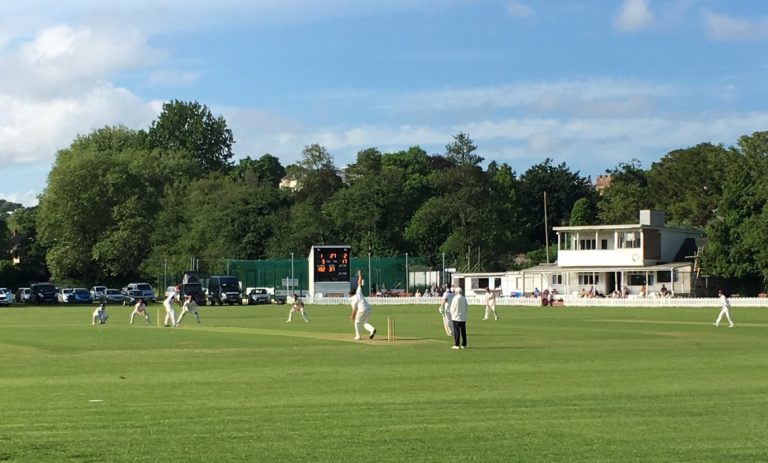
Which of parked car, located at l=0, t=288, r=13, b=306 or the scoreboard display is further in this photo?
parked car, located at l=0, t=288, r=13, b=306

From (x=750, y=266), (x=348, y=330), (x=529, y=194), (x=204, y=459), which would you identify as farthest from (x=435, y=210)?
(x=204, y=459)

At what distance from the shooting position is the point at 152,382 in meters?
21.2

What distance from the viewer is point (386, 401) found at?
17719mm

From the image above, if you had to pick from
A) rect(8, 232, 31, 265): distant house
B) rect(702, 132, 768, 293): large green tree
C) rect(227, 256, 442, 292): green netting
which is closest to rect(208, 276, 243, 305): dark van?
rect(227, 256, 442, 292): green netting

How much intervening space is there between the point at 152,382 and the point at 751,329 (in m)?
27.9

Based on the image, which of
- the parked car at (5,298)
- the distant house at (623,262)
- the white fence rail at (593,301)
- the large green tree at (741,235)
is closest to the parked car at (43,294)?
the parked car at (5,298)

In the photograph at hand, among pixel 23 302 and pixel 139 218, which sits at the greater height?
pixel 139 218

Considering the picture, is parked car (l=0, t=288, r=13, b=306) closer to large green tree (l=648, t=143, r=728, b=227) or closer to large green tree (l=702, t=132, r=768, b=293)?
large green tree (l=702, t=132, r=768, b=293)

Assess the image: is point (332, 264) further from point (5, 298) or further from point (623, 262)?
point (5, 298)

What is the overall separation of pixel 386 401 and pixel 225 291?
7412cm

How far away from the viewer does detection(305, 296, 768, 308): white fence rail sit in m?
72.2

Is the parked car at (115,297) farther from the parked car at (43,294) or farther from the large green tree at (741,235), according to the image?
the large green tree at (741,235)

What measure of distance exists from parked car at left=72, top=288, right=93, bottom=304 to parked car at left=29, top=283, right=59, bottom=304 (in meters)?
1.62

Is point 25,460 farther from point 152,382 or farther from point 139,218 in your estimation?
point 139,218
